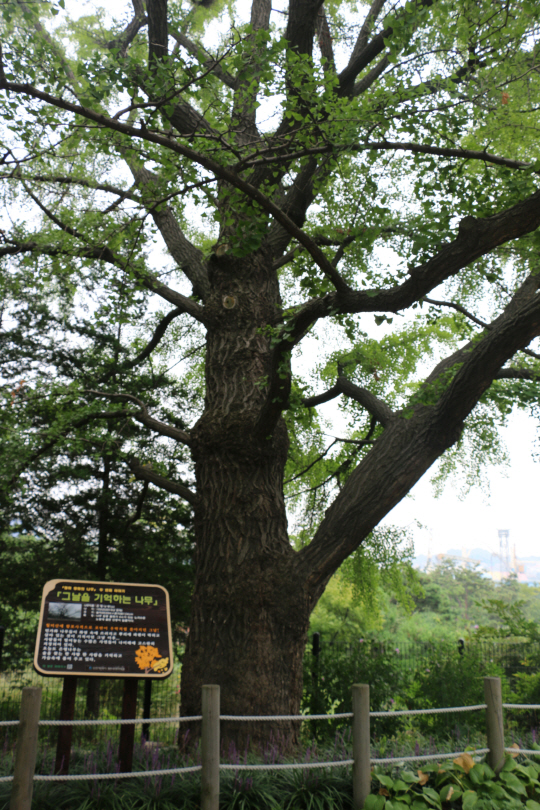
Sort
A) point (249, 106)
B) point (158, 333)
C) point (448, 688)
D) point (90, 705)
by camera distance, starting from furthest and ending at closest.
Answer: point (90, 705)
point (158, 333)
point (448, 688)
point (249, 106)

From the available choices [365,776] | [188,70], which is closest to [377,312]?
[188,70]

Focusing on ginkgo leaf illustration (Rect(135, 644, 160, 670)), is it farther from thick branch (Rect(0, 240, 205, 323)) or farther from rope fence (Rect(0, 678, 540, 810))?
thick branch (Rect(0, 240, 205, 323))

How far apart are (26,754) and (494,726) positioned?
3.52 meters

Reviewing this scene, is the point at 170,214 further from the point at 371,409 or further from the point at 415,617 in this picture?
the point at 415,617

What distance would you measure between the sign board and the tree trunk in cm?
97

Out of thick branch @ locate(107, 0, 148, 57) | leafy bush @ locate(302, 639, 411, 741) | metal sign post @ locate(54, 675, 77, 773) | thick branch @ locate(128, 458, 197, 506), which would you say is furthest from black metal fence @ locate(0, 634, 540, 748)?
thick branch @ locate(107, 0, 148, 57)

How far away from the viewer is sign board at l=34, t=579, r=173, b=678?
430cm

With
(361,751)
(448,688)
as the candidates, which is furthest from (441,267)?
(448,688)

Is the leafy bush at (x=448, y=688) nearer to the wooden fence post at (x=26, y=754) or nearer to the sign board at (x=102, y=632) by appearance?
the sign board at (x=102, y=632)

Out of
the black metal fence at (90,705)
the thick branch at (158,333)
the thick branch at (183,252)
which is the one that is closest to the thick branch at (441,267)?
the thick branch at (183,252)

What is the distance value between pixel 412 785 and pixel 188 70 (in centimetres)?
563

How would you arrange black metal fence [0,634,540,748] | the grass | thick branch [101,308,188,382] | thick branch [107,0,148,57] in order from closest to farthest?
the grass, black metal fence [0,634,540,748], thick branch [107,0,148,57], thick branch [101,308,188,382]

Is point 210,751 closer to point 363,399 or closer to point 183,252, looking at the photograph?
point 363,399

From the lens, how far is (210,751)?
384 centimetres
